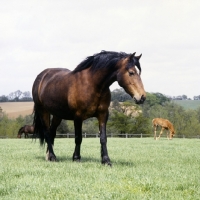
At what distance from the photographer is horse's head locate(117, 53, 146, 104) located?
28.1ft

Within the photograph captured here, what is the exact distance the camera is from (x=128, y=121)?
7706cm

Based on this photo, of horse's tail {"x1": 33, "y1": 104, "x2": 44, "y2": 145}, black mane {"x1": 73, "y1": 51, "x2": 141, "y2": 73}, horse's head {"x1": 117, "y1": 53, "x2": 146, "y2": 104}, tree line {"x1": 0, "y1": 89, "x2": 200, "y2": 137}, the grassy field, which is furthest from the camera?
the grassy field

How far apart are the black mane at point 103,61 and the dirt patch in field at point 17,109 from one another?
273 feet

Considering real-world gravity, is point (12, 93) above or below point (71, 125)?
above

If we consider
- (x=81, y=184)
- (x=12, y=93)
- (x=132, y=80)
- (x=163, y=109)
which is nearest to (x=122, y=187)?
(x=81, y=184)

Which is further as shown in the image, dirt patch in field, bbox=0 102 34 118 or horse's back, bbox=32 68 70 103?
dirt patch in field, bbox=0 102 34 118

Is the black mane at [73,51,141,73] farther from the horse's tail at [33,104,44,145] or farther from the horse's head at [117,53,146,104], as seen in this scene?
the horse's tail at [33,104,44,145]

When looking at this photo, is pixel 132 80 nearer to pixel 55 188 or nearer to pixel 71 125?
pixel 55 188

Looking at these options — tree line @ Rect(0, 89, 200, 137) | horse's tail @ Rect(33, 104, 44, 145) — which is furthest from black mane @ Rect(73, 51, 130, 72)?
tree line @ Rect(0, 89, 200, 137)

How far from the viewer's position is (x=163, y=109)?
9425 centimetres

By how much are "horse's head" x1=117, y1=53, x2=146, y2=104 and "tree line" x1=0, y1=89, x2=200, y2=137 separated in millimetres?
56586

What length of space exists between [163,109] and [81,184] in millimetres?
89315

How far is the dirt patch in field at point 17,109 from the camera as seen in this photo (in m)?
94.9

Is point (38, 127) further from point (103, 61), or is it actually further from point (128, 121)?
point (128, 121)
